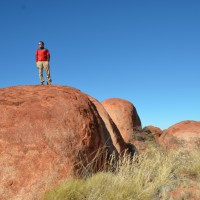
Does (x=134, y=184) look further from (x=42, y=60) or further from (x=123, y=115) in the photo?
(x=123, y=115)

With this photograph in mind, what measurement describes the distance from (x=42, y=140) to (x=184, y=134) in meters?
12.4

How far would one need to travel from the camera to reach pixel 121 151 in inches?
363

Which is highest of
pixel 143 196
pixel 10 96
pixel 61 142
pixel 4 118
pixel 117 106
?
pixel 117 106

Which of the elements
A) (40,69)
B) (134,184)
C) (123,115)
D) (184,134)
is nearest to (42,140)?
(134,184)

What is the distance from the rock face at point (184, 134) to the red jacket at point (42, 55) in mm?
7109

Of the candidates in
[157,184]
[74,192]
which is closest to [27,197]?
[74,192]

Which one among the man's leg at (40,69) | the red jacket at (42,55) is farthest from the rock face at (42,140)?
the red jacket at (42,55)

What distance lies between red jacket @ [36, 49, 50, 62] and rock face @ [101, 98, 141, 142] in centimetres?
1052

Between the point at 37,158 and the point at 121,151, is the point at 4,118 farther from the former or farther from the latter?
the point at 121,151

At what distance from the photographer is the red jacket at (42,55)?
10.7m

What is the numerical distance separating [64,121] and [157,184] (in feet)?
6.82

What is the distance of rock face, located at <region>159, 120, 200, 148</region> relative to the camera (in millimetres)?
16064

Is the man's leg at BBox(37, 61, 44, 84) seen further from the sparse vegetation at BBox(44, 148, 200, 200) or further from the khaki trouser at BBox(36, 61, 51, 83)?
the sparse vegetation at BBox(44, 148, 200, 200)

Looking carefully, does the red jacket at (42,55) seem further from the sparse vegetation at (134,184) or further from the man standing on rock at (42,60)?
the sparse vegetation at (134,184)
